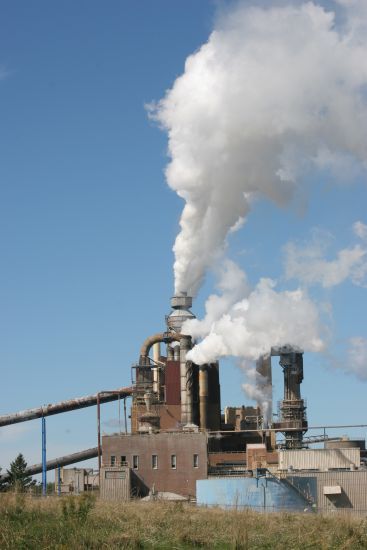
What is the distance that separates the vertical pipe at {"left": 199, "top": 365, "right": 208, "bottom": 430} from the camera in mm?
79000

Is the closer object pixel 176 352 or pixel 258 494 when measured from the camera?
Result: pixel 258 494

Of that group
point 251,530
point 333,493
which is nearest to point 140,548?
point 251,530

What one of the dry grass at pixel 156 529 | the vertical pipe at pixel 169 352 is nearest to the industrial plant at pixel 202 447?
the vertical pipe at pixel 169 352

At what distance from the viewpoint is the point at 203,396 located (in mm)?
79188

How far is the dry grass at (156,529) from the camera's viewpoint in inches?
947

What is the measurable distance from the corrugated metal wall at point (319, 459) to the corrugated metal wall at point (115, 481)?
1122 centimetres

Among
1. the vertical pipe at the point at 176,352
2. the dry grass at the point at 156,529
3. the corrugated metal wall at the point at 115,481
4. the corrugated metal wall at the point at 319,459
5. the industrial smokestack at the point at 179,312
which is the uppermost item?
the industrial smokestack at the point at 179,312

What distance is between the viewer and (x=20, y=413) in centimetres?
8719

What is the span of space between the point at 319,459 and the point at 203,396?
15.4m

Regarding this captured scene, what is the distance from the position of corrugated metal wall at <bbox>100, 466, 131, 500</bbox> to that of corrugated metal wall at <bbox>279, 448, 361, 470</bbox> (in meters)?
11.2

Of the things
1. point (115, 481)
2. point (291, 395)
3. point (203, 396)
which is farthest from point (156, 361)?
point (115, 481)

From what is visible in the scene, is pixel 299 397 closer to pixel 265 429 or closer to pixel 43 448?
pixel 265 429

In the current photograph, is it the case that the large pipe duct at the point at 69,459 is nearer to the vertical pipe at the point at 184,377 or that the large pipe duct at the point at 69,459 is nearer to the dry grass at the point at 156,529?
the vertical pipe at the point at 184,377

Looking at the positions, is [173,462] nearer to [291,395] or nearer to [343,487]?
[291,395]
